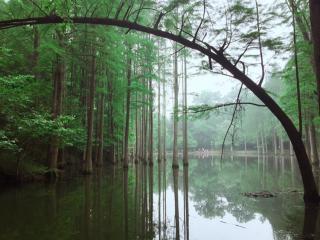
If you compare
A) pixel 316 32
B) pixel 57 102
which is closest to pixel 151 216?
pixel 316 32

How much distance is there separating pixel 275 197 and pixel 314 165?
11018 mm

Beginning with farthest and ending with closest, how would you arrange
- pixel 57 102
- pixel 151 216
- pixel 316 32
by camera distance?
pixel 57 102 → pixel 151 216 → pixel 316 32

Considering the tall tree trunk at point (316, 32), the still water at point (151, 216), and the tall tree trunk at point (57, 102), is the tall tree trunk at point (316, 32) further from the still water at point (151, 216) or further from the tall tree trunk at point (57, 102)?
the tall tree trunk at point (57, 102)

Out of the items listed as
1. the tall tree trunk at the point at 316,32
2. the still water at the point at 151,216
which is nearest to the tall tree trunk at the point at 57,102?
the still water at the point at 151,216

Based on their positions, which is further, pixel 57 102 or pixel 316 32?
pixel 57 102

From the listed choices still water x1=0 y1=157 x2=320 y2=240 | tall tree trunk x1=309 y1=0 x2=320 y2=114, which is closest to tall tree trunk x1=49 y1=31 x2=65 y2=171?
still water x1=0 y1=157 x2=320 y2=240

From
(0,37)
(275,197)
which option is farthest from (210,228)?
(0,37)

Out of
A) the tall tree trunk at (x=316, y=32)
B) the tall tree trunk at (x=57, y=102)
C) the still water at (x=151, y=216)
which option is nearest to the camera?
the tall tree trunk at (x=316, y=32)

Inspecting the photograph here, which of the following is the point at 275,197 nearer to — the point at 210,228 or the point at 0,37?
the point at 210,228

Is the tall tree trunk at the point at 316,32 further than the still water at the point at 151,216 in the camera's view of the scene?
No

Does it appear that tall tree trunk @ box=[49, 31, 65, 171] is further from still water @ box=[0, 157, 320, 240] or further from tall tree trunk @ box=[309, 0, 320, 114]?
tall tree trunk @ box=[309, 0, 320, 114]

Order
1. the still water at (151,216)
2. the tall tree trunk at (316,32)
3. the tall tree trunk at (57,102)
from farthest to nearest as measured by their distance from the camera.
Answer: the tall tree trunk at (57,102)
the still water at (151,216)
the tall tree trunk at (316,32)

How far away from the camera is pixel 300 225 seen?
5664 mm

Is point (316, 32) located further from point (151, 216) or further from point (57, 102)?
point (57, 102)
